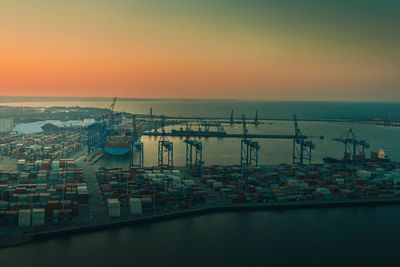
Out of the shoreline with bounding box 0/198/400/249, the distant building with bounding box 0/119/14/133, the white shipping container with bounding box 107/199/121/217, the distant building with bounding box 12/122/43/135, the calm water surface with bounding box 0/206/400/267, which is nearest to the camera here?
the calm water surface with bounding box 0/206/400/267

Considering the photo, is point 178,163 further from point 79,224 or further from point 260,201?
point 79,224

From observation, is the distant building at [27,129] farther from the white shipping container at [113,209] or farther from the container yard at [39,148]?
the white shipping container at [113,209]

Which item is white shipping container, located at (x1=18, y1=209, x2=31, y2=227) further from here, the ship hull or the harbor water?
the ship hull

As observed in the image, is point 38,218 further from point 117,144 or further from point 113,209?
point 117,144

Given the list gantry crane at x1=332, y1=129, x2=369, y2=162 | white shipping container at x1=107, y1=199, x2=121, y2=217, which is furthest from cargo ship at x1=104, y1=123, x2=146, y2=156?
gantry crane at x1=332, y1=129, x2=369, y2=162

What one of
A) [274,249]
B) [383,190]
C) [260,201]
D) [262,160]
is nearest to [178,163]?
[262,160]

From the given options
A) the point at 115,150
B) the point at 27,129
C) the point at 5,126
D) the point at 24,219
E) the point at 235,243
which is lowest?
the point at 235,243

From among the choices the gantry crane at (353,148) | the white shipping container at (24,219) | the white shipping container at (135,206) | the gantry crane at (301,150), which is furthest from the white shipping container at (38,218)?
the gantry crane at (353,148)

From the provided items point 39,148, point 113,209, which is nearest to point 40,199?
point 113,209
